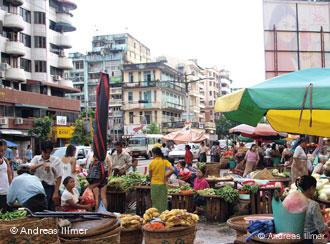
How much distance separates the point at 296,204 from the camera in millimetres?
4457

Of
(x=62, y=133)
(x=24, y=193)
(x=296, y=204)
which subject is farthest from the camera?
(x=62, y=133)

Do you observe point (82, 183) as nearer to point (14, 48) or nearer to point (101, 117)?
point (101, 117)

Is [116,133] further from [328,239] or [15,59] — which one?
[328,239]

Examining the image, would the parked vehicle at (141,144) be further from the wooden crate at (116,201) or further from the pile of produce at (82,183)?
the wooden crate at (116,201)

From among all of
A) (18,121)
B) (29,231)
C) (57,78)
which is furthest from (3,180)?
(57,78)

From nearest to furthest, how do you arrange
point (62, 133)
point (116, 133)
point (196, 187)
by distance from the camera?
point (196, 187)
point (62, 133)
point (116, 133)

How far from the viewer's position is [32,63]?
47.2 metres

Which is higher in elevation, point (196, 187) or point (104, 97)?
point (104, 97)

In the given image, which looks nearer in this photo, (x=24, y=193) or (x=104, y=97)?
(x=24, y=193)

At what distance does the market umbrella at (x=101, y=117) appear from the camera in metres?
7.89

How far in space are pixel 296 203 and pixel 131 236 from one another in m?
3.22

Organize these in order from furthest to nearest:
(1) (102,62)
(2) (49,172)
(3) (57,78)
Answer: (1) (102,62)
(3) (57,78)
(2) (49,172)

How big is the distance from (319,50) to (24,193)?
17.6 ft

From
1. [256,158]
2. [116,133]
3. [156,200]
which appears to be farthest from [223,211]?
[116,133]
